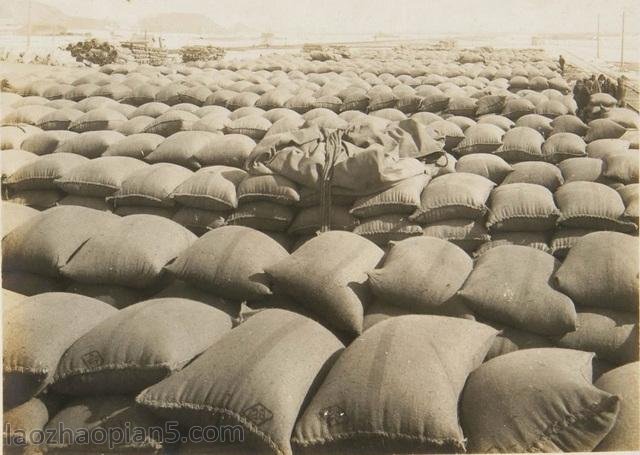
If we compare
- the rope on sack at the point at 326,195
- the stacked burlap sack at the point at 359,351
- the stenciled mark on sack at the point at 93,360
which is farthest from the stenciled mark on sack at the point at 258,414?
the rope on sack at the point at 326,195

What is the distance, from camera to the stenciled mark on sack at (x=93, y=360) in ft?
6.60

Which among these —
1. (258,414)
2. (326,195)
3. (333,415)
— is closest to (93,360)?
(258,414)

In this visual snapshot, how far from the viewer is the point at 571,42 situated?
2773cm

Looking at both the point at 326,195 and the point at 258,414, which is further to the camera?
the point at 326,195

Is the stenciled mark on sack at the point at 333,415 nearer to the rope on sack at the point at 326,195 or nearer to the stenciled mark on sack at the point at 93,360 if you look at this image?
the stenciled mark on sack at the point at 93,360

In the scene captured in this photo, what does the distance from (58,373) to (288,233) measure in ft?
5.09

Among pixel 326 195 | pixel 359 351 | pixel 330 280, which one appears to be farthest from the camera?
pixel 326 195

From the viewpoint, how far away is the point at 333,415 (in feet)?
5.76

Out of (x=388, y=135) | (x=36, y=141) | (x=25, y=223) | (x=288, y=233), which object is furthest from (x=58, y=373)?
(x=36, y=141)

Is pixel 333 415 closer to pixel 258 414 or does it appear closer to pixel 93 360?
pixel 258 414

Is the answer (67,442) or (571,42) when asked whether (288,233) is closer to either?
(67,442)

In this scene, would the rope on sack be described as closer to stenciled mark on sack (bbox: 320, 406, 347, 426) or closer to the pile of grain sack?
the pile of grain sack

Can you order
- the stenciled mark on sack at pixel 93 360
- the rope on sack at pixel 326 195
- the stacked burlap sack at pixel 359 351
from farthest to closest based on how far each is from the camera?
the rope on sack at pixel 326 195 → the stenciled mark on sack at pixel 93 360 → the stacked burlap sack at pixel 359 351

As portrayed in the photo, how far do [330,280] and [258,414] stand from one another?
0.79 m
